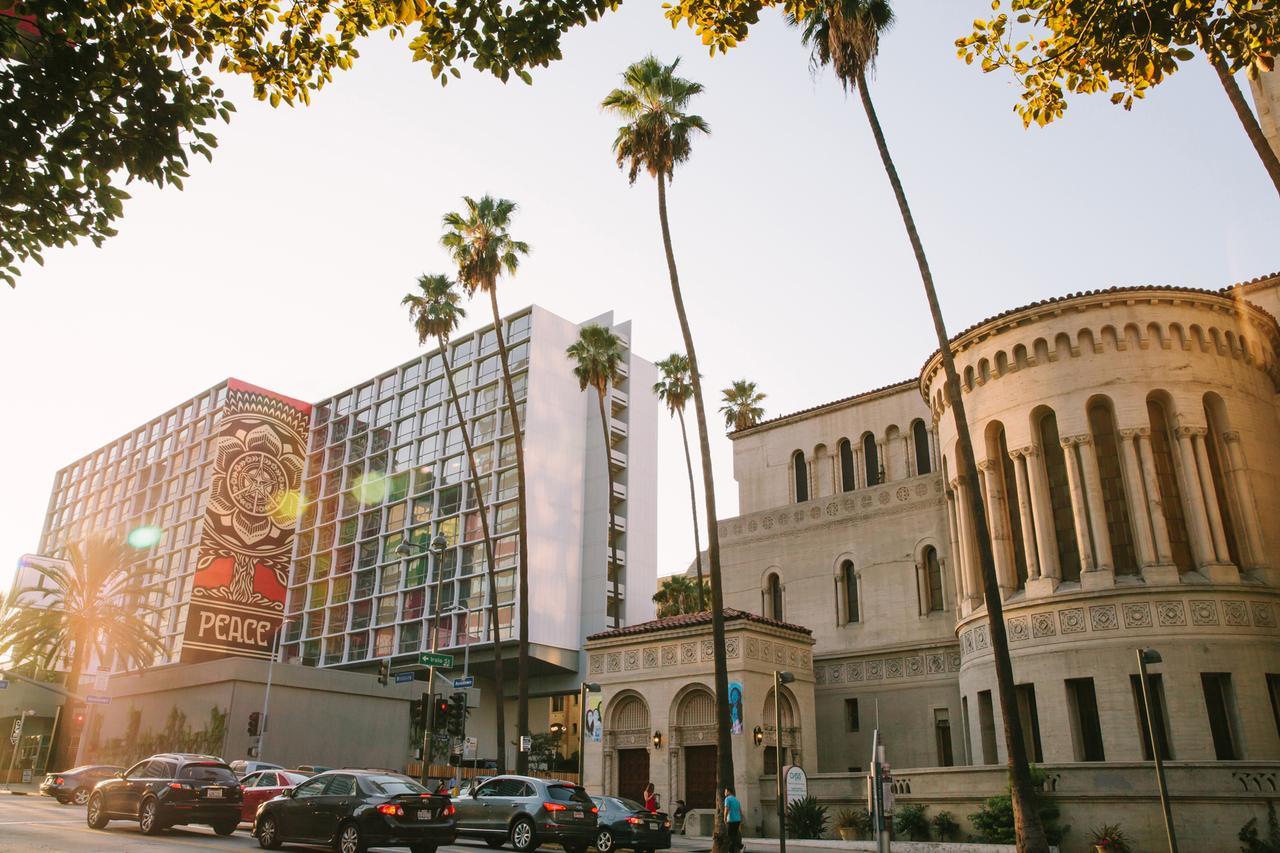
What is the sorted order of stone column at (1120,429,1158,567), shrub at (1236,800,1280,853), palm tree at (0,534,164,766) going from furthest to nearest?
palm tree at (0,534,164,766) < stone column at (1120,429,1158,567) < shrub at (1236,800,1280,853)

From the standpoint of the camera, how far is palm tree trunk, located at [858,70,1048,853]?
1964 cm

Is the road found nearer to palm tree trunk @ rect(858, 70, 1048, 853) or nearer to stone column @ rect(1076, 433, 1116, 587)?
palm tree trunk @ rect(858, 70, 1048, 853)

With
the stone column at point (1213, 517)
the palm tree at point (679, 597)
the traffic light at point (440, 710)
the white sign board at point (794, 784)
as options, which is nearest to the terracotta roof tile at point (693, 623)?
the traffic light at point (440, 710)

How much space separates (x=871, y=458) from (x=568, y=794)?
78.5 ft

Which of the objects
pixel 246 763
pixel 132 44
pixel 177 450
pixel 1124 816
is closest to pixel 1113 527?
pixel 1124 816

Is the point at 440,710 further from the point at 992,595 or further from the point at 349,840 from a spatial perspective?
the point at 992,595

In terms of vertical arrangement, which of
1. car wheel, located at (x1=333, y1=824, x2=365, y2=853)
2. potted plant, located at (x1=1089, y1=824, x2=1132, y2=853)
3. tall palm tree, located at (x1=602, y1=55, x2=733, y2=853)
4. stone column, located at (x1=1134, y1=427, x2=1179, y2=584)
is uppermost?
tall palm tree, located at (x1=602, y1=55, x2=733, y2=853)

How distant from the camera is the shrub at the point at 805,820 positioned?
90.3 feet

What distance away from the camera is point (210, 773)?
20047 mm

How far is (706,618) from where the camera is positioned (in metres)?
32.5

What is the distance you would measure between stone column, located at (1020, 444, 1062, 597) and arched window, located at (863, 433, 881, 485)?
473 inches

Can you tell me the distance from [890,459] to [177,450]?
286ft

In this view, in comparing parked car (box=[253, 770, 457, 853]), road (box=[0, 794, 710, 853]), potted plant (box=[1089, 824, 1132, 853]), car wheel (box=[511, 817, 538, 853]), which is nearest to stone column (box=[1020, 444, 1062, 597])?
potted plant (box=[1089, 824, 1132, 853])

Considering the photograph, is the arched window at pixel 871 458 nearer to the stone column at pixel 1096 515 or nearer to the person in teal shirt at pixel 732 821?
the stone column at pixel 1096 515
